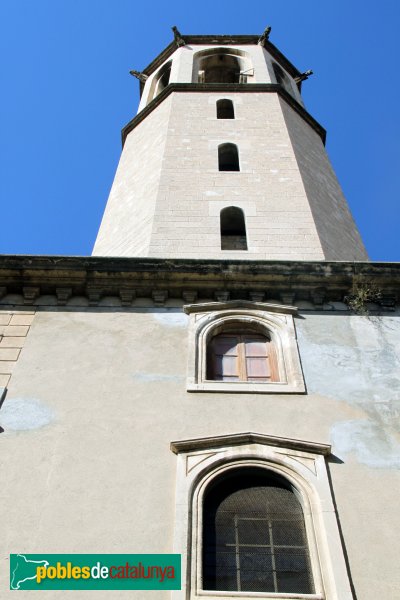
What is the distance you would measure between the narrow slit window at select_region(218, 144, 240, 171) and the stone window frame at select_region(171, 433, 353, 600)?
933 centimetres

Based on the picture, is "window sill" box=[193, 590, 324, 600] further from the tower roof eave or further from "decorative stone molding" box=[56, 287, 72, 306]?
the tower roof eave

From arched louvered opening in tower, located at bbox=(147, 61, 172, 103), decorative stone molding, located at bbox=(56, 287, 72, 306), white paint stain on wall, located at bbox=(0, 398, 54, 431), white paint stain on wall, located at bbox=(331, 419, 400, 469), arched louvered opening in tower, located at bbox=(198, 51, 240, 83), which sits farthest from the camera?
arched louvered opening in tower, located at bbox=(147, 61, 172, 103)

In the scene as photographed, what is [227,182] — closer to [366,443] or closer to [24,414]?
[24,414]

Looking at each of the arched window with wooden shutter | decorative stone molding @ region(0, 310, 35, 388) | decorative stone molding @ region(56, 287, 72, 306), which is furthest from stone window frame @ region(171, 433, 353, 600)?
decorative stone molding @ region(56, 287, 72, 306)

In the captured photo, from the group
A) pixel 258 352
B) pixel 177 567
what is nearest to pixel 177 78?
pixel 258 352

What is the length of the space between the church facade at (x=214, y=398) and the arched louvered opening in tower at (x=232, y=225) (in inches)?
1.5

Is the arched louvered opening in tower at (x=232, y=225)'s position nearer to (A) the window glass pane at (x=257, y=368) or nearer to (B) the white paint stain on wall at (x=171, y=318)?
(B) the white paint stain on wall at (x=171, y=318)

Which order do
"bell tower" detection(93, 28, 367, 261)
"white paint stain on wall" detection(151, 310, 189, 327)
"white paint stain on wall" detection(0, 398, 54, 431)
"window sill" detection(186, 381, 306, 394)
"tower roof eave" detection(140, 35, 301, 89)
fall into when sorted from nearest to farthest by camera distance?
1. "white paint stain on wall" detection(0, 398, 54, 431)
2. "window sill" detection(186, 381, 306, 394)
3. "white paint stain on wall" detection(151, 310, 189, 327)
4. "bell tower" detection(93, 28, 367, 261)
5. "tower roof eave" detection(140, 35, 301, 89)

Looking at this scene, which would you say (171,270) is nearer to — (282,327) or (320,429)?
(282,327)

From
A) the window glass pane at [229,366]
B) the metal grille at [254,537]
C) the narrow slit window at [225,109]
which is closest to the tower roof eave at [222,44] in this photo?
the narrow slit window at [225,109]

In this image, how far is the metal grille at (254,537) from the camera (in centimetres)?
736

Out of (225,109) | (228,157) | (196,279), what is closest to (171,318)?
(196,279)

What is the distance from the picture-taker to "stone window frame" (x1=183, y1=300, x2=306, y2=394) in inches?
379

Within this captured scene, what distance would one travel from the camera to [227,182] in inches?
603
